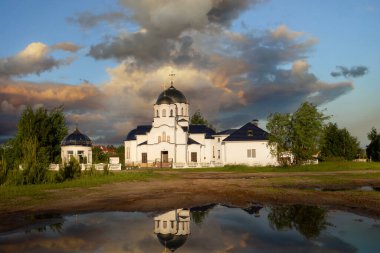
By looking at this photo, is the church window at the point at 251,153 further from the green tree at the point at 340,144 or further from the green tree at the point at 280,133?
the green tree at the point at 340,144

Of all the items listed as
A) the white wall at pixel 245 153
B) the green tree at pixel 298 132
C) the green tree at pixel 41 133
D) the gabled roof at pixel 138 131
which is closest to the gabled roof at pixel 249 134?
the white wall at pixel 245 153

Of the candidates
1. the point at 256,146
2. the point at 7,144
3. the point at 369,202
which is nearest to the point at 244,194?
the point at 369,202

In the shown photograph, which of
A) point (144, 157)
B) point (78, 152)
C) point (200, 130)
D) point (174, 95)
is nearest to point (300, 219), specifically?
point (78, 152)

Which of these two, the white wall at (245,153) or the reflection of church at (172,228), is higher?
the white wall at (245,153)

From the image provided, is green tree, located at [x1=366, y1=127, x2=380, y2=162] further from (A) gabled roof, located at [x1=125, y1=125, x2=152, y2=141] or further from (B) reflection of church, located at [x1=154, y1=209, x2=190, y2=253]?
(B) reflection of church, located at [x1=154, y1=209, x2=190, y2=253]

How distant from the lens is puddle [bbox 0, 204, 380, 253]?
10508 millimetres

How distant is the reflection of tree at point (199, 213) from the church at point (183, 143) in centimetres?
3941

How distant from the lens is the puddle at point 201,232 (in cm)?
Answer: 1051

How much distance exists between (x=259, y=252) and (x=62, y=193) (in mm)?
15044

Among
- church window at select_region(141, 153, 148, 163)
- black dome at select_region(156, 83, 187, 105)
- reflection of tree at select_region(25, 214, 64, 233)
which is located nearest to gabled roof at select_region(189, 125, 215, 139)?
black dome at select_region(156, 83, 187, 105)

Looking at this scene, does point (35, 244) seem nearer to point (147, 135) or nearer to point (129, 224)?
point (129, 224)

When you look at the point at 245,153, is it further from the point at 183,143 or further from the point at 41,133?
the point at 41,133

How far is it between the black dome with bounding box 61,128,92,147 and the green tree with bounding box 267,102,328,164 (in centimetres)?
2931

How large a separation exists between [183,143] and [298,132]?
21306 millimetres
